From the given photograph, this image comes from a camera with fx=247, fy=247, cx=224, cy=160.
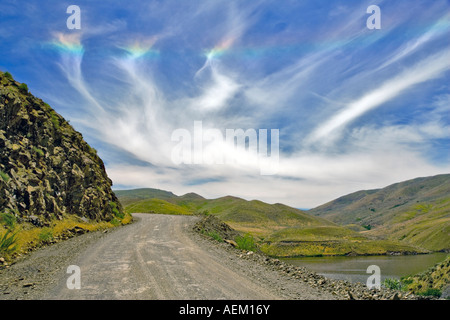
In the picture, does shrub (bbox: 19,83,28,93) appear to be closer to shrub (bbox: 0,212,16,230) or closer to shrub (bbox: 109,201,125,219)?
shrub (bbox: 109,201,125,219)

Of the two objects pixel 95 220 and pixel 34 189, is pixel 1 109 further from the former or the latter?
pixel 95 220

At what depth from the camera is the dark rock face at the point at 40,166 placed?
914 inches

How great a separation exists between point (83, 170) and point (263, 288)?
1317 inches

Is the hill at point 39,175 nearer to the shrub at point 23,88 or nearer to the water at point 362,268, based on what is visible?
the shrub at point 23,88

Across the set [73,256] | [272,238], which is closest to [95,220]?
[73,256]

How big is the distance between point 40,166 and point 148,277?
24.2 metres

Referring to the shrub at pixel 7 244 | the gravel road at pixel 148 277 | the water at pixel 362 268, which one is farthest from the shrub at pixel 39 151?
the water at pixel 362 268

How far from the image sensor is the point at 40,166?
2753 cm

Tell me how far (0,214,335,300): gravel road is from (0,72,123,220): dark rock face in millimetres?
7785

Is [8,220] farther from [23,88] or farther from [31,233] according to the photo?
[23,88]

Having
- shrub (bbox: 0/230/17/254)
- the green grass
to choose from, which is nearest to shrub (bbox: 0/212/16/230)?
shrub (bbox: 0/230/17/254)
